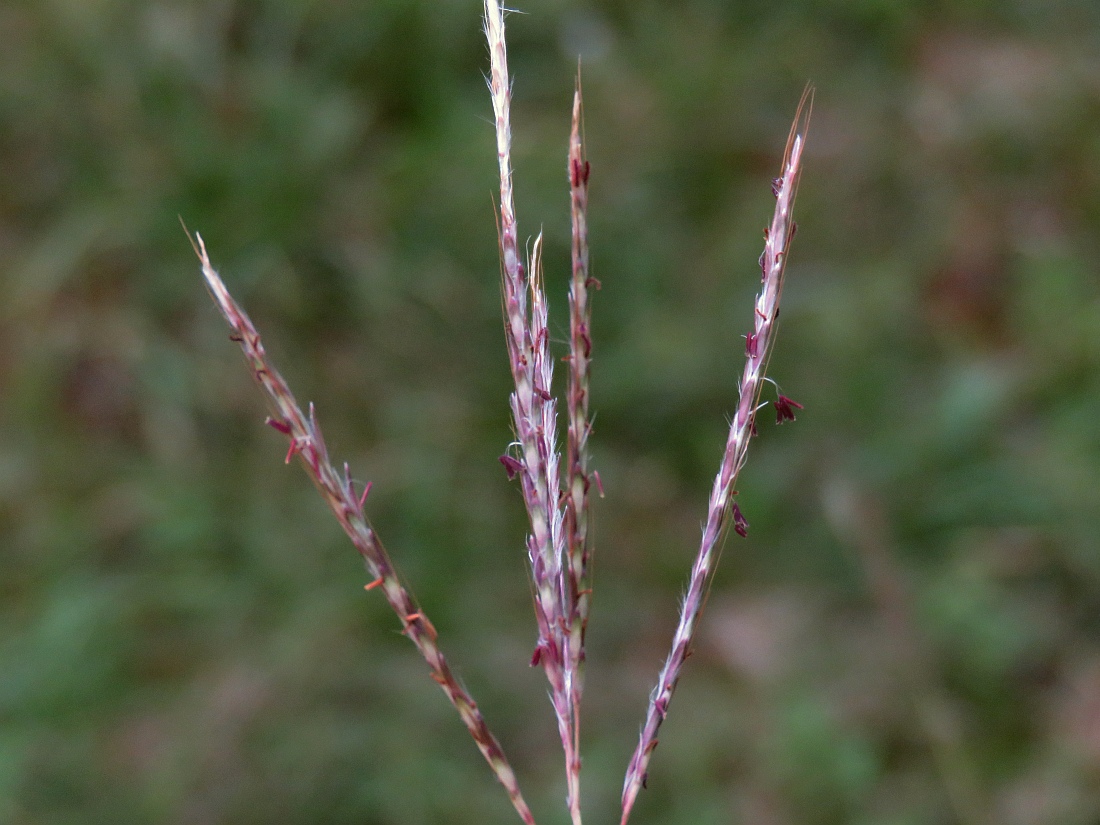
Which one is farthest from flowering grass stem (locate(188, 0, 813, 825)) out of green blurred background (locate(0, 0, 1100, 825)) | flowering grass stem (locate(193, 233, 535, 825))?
green blurred background (locate(0, 0, 1100, 825))

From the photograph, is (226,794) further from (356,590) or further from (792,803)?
(792,803)

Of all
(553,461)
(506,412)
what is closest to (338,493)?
(553,461)

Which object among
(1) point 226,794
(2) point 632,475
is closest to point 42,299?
(1) point 226,794

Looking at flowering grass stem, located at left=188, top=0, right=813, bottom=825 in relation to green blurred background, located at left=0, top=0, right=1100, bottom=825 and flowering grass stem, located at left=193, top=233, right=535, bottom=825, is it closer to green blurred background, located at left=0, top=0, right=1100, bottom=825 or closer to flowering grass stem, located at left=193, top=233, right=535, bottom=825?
flowering grass stem, located at left=193, top=233, right=535, bottom=825

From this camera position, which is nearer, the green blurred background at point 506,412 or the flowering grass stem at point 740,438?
the flowering grass stem at point 740,438

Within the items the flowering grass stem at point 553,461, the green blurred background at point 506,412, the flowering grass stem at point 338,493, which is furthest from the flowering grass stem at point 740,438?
the green blurred background at point 506,412

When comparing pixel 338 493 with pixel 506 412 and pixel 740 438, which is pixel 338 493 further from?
pixel 506 412

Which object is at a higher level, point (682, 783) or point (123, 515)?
point (123, 515)

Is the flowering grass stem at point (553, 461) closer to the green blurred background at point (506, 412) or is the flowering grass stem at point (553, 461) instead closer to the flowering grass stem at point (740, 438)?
the flowering grass stem at point (740, 438)
